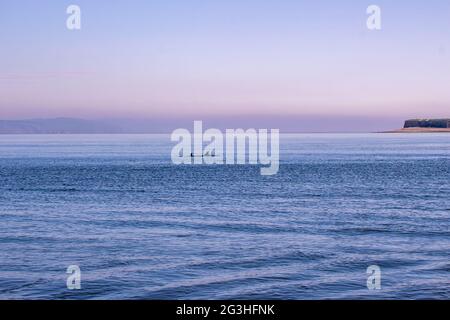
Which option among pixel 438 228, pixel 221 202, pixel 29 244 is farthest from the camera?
pixel 221 202

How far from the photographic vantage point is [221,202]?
5781 cm

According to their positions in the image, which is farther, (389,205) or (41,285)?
(389,205)

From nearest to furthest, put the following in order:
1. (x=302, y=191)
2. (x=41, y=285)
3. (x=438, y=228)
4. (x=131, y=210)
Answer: (x=41, y=285)
(x=438, y=228)
(x=131, y=210)
(x=302, y=191)

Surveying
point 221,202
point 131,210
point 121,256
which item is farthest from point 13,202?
point 121,256
